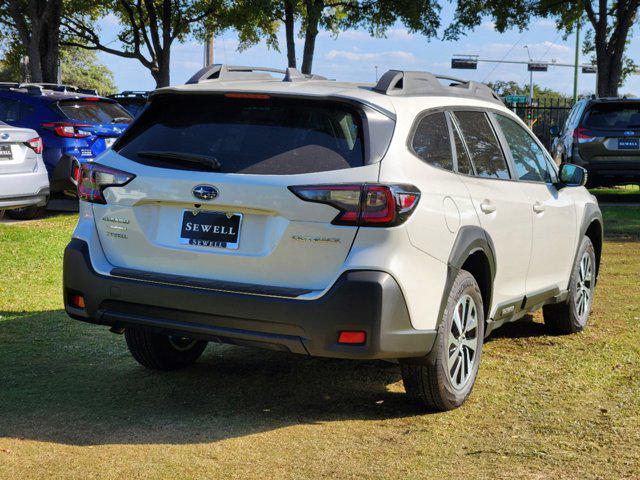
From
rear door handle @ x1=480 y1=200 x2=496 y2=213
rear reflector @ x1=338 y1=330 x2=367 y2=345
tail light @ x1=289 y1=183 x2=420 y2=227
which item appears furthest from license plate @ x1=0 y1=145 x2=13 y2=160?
rear reflector @ x1=338 y1=330 x2=367 y2=345

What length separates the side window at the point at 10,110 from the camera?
49.8ft

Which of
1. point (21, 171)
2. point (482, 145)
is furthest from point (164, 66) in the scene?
point (482, 145)

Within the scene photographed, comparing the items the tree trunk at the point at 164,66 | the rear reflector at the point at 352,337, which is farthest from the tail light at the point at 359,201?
the tree trunk at the point at 164,66

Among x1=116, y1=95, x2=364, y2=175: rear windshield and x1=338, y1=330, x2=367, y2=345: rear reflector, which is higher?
x1=116, y1=95, x2=364, y2=175: rear windshield

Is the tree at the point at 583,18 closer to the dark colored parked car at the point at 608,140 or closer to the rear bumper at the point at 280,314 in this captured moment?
the dark colored parked car at the point at 608,140

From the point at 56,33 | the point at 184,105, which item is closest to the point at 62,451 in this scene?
the point at 184,105

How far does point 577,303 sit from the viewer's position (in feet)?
24.1

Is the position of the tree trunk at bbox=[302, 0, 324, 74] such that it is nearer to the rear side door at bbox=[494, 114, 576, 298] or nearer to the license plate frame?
the license plate frame

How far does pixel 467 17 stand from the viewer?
86.1 feet

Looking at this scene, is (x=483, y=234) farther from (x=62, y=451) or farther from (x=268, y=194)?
(x=62, y=451)

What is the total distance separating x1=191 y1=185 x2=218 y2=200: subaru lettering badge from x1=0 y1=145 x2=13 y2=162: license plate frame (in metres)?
8.10

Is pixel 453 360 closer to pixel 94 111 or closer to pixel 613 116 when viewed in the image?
pixel 94 111

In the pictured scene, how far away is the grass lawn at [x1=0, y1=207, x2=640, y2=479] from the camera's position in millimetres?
4371

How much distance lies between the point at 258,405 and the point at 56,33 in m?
20.8
